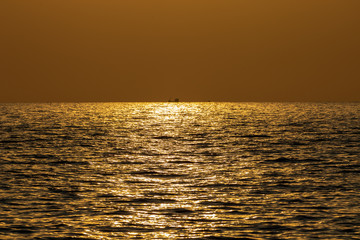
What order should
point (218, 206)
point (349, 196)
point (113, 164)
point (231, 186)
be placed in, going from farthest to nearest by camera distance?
1. point (113, 164)
2. point (231, 186)
3. point (349, 196)
4. point (218, 206)

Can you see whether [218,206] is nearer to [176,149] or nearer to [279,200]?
[279,200]

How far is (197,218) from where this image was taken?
85.0 feet

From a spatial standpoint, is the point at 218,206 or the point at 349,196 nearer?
the point at 218,206

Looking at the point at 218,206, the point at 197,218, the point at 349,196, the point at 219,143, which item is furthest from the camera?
the point at 219,143

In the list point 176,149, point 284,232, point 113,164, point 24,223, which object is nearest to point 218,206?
point 284,232

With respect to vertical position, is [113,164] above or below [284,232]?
above

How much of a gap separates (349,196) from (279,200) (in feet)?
12.6

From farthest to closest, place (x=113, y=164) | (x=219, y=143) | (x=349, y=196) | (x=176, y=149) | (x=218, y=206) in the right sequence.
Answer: (x=219, y=143) → (x=176, y=149) → (x=113, y=164) → (x=349, y=196) → (x=218, y=206)

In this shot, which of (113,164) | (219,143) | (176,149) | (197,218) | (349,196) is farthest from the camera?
(219,143)

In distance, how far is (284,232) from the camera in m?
23.4

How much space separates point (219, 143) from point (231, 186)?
3731 cm

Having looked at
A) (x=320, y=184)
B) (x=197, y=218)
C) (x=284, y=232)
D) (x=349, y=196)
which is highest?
(x=320, y=184)

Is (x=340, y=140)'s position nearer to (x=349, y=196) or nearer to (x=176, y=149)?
(x=176, y=149)

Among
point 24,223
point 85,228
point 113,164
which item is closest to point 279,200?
point 85,228
